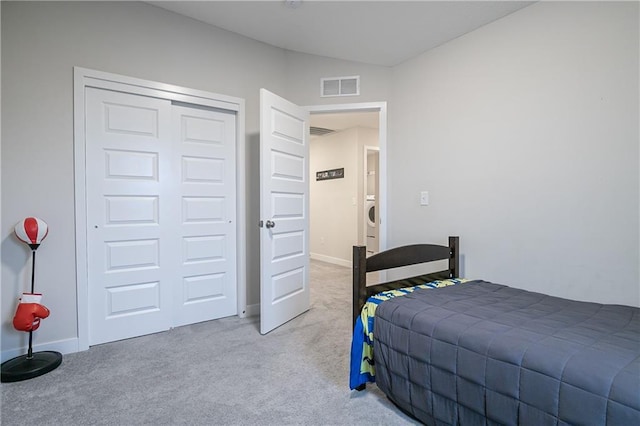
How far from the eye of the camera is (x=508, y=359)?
3.85 ft

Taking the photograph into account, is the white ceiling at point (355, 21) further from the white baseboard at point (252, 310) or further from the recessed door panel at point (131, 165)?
the white baseboard at point (252, 310)

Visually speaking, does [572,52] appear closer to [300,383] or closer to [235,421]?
[300,383]

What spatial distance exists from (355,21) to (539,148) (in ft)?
5.23

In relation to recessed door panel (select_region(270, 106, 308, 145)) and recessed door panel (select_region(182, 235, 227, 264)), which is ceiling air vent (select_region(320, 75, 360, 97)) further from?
recessed door panel (select_region(182, 235, 227, 264))

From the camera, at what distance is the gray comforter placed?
3.28 feet

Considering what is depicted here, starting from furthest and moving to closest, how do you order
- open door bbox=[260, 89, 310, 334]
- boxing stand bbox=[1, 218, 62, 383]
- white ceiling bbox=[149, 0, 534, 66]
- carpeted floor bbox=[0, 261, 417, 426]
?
open door bbox=[260, 89, 310, 334] < white ceiling bbox=[149, 0, 534, 66] < boxing stand bbox=[1, 218, 62, 383] < carpeted floor bbox=[0, 261, 417, 426]

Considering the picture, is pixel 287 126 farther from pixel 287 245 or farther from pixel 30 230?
pixel 30 230

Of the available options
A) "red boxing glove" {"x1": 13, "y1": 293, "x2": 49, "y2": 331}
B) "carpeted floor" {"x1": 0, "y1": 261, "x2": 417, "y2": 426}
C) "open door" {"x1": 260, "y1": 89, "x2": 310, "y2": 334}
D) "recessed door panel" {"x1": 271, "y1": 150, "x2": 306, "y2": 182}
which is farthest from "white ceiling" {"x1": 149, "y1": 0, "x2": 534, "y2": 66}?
"carpeted floor" {"x1": 0, "y1": 261, "x2": 417, "y2": 426}

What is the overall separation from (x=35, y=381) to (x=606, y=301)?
3335mm

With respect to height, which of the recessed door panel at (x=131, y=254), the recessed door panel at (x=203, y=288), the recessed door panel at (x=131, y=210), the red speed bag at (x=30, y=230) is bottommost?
the recessed door panel at (x=203, y=288)

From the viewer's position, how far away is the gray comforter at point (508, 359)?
1001mm

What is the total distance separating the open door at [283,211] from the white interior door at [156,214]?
0.53 metres

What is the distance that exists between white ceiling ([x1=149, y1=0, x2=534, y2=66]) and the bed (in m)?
1.74

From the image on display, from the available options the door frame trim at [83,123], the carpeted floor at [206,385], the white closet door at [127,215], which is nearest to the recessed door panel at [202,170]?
the white closet door at [127,215]
